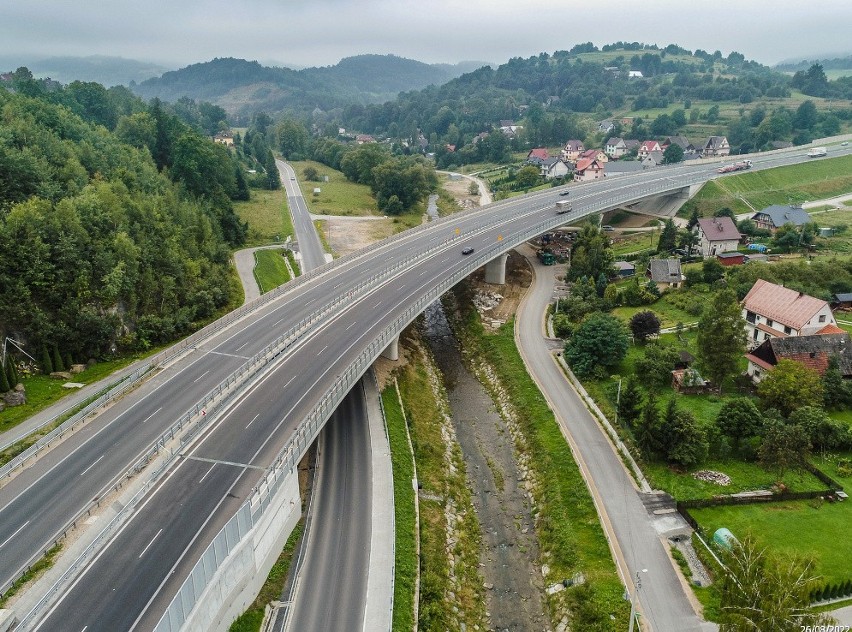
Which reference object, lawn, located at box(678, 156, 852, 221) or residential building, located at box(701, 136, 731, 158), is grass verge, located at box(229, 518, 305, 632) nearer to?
lawn, located at box(678, 156, 852, 221)

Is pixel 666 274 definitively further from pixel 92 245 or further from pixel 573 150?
pixel 573 150

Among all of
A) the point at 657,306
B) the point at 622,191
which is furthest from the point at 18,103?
the point at 622,191

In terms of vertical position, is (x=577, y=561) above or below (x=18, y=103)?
below

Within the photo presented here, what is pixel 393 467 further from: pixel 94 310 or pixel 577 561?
pixel 94 310

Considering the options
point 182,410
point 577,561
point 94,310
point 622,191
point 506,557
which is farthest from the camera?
point 622,191

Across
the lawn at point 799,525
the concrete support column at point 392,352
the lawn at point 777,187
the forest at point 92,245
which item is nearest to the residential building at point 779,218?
the lawn at point 777,187

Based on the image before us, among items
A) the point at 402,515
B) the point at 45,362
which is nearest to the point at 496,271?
the point at 402,515

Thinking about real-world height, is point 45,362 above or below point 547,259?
above
